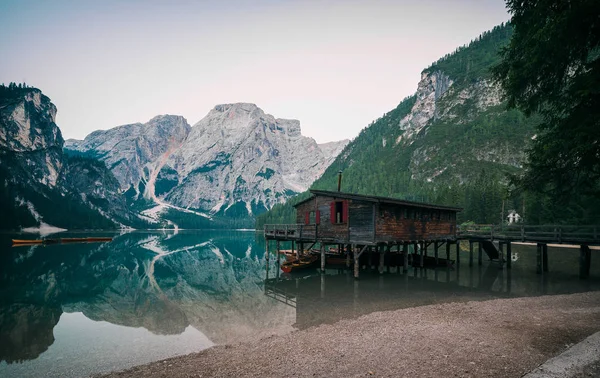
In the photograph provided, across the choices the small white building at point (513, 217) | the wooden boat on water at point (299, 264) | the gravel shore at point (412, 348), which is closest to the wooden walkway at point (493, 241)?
the wooden boat on water at point (299, 264)

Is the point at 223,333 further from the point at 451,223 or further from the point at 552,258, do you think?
the point at 552,258

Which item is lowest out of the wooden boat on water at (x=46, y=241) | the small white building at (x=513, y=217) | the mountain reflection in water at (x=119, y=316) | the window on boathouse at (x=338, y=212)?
the wooden boat on water at (x=46, y=241)

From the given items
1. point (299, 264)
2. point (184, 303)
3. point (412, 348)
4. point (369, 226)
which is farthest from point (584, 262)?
point (184, 303)

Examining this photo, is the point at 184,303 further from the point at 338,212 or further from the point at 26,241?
the point at 26,241

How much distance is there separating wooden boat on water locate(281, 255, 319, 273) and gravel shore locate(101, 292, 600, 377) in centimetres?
2008

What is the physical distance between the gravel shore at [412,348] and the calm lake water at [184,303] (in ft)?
9.23

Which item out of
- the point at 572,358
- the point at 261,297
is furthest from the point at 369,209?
the point at 572,358

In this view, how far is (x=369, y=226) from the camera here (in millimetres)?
31203

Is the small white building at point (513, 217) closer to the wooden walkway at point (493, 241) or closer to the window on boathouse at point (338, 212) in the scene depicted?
the wooden walkway at point (493, 241)

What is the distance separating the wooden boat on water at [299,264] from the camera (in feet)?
120

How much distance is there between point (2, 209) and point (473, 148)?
24520cm

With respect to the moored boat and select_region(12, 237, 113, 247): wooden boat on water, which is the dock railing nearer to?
select_region(12, 237, 113, 247): wooden boat on water

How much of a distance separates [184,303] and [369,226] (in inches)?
703

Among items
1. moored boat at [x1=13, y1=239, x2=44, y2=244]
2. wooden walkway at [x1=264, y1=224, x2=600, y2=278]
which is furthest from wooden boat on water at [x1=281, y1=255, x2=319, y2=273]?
moored boat at [x1=13, y1=239, x2=44, y2=244]
